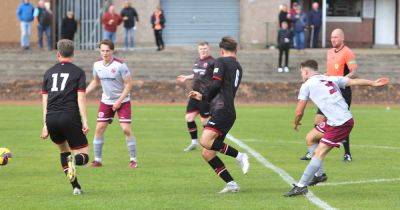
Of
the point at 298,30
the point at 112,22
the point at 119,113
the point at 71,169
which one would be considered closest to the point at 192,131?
the point at 119,113

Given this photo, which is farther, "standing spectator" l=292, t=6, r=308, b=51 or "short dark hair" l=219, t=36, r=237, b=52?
"standing spectator" l=292, t=6, r=308, b=51

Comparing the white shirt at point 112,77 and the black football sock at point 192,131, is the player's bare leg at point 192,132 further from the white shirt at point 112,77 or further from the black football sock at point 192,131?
the white shirt at point 112,77

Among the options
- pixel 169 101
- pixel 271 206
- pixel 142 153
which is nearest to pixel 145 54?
pixel 169 101

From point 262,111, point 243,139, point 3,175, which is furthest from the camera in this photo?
point 262,111

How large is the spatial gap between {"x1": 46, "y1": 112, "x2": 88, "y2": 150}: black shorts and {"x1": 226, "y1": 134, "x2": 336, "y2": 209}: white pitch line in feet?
9.81

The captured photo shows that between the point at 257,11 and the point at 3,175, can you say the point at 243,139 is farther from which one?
the point at 257,11

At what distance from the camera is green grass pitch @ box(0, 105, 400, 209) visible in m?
11.5

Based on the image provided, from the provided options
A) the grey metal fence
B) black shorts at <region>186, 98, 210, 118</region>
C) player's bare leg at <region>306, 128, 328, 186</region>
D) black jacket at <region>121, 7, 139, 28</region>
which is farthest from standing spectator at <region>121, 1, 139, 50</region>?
player's bare leg at <region>306, 128, 328, 186</region>

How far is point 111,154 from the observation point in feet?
55.7

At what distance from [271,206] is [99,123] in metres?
4.80

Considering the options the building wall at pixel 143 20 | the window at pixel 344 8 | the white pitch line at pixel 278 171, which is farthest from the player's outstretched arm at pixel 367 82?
the window at pixel 344 8

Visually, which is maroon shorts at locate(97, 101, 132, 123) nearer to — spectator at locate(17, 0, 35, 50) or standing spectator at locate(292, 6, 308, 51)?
spectator at locate(17, 0, 35, 50)

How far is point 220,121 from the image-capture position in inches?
481

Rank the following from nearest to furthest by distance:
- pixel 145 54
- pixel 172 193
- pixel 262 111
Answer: pixel 172 193, pixel 262 111, pixel 145 54
